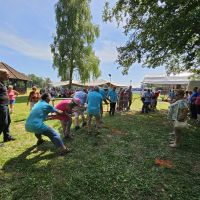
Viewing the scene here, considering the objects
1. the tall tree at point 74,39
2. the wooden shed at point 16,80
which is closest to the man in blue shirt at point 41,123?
the tall tree at point 74,39

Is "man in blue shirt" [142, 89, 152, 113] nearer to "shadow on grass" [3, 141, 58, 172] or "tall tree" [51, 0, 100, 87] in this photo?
"shadow on grass" [3, 141, 58, 172]

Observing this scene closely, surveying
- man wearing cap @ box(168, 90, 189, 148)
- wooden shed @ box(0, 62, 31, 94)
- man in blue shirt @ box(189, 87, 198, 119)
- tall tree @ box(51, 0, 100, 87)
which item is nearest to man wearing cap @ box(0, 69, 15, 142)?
man wearing cap @ box(168, 90, 189, 148)

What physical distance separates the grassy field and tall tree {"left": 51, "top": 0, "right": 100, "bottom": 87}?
26.4 m

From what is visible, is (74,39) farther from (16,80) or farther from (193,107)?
(193,107)

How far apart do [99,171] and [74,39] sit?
1178 inches

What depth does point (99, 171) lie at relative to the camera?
5.34 meters

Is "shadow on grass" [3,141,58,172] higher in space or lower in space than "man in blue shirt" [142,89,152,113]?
lower

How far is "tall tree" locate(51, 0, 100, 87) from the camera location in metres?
33.0

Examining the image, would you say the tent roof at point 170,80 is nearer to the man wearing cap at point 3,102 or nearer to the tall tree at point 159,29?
the tall tree at point 159,29

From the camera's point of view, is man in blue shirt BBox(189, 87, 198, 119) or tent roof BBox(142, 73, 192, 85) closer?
man in blue shirt BBox(189, 87, 198, 119)

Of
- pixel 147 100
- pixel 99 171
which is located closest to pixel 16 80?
pixel 147 100

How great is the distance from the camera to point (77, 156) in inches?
245

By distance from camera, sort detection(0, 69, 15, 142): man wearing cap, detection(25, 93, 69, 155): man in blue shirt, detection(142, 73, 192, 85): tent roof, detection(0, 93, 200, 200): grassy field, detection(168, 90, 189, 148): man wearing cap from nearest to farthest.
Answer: detection(0, 93, 200, 200): grassy field, detection(25, 93, 69, 155): man in blue shirt, detection(0, 69, 15, 142): man wearing cap, detection(168, 90, 189, 148): man wearing cap, detection(142, 73, 192, 85): tent roof

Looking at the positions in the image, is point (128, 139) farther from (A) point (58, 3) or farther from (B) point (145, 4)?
Answer: (A) point (58, 3)
